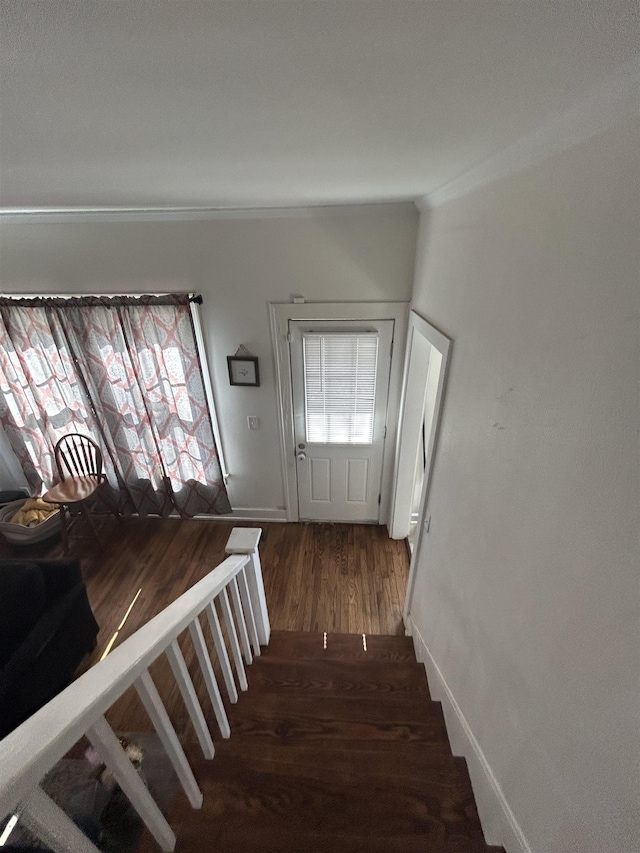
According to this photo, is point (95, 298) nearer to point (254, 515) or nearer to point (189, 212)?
point (189, 212)

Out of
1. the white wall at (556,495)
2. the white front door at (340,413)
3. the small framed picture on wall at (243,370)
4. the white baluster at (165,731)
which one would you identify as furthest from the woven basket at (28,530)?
the white wall at (556,495)

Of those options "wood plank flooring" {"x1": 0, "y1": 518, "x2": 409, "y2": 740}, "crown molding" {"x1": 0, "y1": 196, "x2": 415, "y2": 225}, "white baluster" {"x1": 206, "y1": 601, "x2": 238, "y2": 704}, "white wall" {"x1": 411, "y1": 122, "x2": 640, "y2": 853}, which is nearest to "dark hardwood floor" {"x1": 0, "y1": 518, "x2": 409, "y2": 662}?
"wood plank flooring" {"x1": 0, "y1": 518, "x2": 409, "y2": 740}

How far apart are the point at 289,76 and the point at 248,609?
5.98 feet

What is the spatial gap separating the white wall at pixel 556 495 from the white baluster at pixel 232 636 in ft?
Result: 2.88

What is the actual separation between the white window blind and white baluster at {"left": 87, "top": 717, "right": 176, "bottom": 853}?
2.27 metres

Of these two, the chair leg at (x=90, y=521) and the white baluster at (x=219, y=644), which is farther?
the chair leg at (x=90, y=521)

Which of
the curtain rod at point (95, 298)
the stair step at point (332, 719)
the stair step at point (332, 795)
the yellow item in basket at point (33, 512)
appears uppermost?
the curtain rod at point (95, 298)

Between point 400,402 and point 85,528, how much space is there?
307cm

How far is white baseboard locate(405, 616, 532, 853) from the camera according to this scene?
0.97 m

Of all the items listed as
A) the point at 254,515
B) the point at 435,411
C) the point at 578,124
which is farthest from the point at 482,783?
the point at 254,515

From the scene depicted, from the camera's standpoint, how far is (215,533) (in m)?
3.25

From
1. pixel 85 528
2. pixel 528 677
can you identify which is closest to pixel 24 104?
pixel 528 677

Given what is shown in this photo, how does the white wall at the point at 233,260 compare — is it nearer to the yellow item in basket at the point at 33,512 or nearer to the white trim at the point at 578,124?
the white trim at the point at 578,124

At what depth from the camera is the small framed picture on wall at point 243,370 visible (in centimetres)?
266
